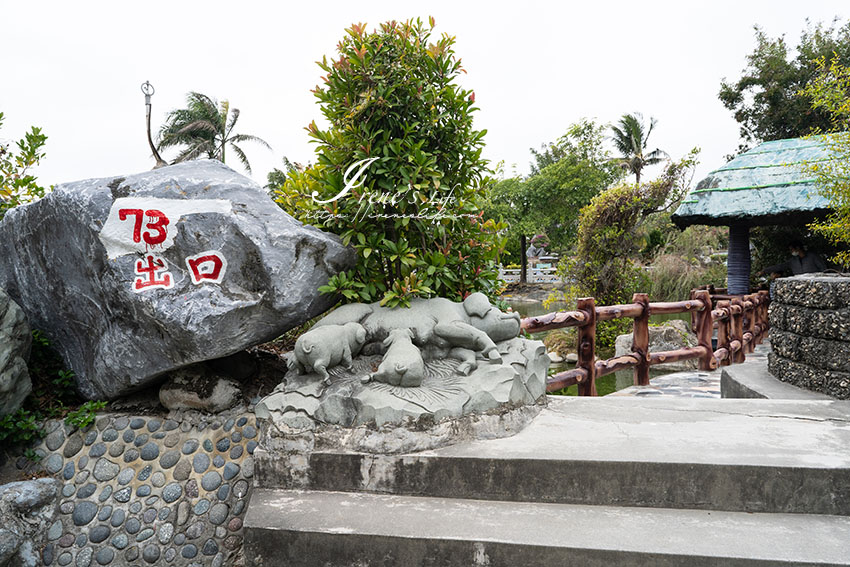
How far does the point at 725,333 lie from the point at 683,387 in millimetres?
2095

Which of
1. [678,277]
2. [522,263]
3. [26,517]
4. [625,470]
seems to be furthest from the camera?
[522,263]

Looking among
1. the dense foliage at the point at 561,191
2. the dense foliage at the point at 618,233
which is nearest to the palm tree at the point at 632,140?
the dense foliage at the point at 561,191

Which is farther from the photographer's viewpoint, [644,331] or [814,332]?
[644,331]

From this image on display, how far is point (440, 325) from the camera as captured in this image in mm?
3150

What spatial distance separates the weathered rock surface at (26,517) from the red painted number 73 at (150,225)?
1367 mm

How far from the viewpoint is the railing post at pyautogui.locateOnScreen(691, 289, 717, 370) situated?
6.88m

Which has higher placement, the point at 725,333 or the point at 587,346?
the point at 587,346

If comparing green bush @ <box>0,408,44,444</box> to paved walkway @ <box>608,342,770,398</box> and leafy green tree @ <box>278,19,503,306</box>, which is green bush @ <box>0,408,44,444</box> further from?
paved walkway @ <box>608,342,770,398</box>

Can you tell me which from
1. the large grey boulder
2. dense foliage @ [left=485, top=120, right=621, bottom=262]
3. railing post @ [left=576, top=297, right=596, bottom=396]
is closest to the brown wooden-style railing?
railing post @ [left=576, top=297, right=596, bottom=396]

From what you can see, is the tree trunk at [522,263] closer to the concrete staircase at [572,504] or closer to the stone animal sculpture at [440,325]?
the stone animal sculpture at [440,325]

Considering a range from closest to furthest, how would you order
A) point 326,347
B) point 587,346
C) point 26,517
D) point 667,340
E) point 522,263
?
point 26,517, point 326,347, point 587,346, point 667,340, point 522,263

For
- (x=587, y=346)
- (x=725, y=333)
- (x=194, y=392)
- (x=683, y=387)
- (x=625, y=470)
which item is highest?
(x=194, y=392)

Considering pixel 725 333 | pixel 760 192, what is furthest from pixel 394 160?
pixel 760 192

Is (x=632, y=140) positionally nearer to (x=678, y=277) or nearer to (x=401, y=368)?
(x=678, y=277)
